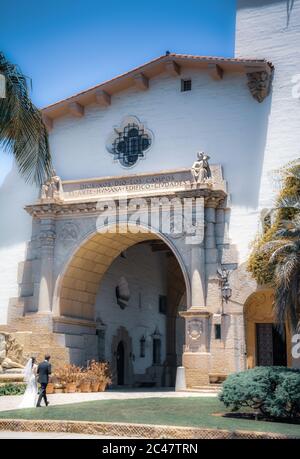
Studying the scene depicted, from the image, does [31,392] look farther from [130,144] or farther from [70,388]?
[130,144]

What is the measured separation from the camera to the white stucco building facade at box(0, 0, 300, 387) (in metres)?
23.8

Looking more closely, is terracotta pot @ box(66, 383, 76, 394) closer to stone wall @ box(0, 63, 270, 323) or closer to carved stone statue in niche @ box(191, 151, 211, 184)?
stone wall @ box(0, 63, 270, 323)

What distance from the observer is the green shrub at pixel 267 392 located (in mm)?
14086

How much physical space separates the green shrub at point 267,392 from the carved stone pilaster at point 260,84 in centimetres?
1269

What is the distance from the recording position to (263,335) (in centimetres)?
2453

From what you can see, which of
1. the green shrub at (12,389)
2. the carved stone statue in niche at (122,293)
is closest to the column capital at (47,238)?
the carved stone statue in niche at (122,293)

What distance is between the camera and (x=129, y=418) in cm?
1317

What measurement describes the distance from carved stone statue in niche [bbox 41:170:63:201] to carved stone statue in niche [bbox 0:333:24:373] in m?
5.79

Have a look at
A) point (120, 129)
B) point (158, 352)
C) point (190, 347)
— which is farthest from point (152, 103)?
point (158, 352)

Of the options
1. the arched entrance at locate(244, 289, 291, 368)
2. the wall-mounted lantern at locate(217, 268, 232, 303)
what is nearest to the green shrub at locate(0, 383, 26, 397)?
the wall-mounted lantern at locate(217, 268, 232, 303)

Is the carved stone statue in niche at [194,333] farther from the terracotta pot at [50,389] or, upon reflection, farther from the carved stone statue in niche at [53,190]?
the carved stone statue in niche at [53,190]

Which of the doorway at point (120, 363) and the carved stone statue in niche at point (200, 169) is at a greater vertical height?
the carved stone statue in niche at point (200, 169)

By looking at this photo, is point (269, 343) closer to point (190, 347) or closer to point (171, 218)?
point (190, 347)
